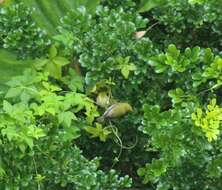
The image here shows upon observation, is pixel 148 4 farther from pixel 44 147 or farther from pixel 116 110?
pixel 44 147

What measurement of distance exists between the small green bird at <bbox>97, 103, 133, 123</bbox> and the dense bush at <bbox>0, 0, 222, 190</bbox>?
30mm

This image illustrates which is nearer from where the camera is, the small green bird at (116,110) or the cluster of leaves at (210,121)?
the cluster of leaves at (210,121)

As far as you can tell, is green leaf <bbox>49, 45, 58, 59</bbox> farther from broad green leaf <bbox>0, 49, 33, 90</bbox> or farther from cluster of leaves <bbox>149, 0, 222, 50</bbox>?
cluster of leaves <bbox>149, 0, 222, 50</bbox>

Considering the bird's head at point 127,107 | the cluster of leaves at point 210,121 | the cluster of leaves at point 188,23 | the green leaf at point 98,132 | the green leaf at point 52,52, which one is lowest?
the cluster of leaves at point 210,121

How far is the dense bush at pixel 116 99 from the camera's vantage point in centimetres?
234

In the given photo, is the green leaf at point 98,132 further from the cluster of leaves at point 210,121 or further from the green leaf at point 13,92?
the cluster of leaves at point 210,121

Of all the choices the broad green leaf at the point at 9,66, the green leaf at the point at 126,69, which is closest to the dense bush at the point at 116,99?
the green leaf at the point at 126,69

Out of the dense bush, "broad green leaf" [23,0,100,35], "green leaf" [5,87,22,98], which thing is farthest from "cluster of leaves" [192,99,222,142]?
"broad green leaf" [23,0,100,35]

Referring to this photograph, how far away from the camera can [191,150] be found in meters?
2.32

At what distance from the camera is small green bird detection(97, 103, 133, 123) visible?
2637mm

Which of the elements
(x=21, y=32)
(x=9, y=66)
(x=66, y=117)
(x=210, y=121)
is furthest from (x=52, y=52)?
(x=210, y=121)

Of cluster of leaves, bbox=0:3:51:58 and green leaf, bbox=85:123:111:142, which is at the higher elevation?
cluster of leaves, bbox=0:3:51:58

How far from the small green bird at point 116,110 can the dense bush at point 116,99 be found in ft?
0.10

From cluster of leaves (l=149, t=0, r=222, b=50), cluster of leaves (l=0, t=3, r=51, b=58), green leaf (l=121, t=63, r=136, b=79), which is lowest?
green leaf (l=121, t=63, r=136, b=79)
